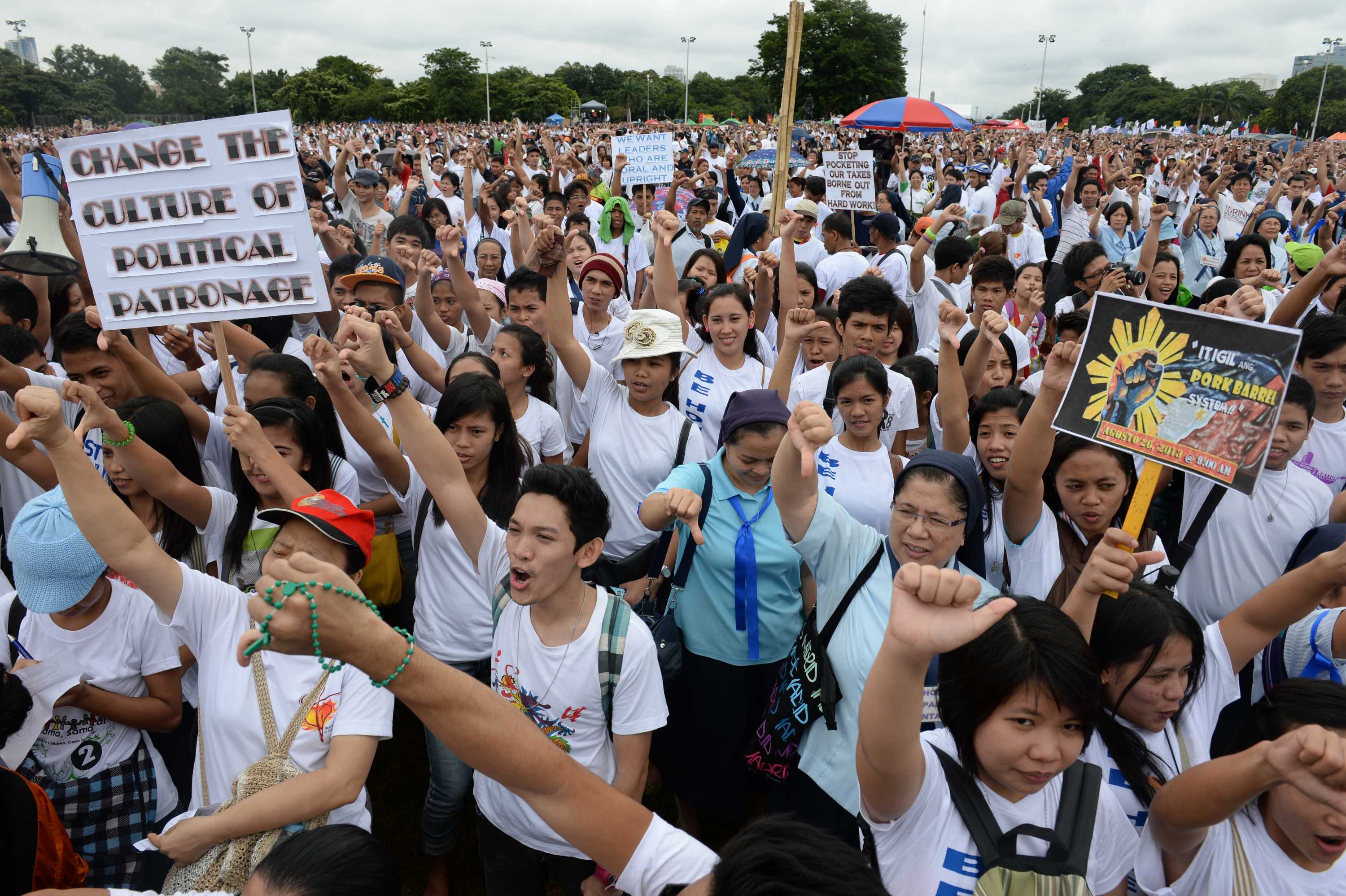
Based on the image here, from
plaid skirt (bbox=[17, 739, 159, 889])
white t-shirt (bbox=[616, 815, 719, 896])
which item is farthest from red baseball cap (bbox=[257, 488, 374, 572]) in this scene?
white t-shirt (bbox=[616, 815, 719, 896])

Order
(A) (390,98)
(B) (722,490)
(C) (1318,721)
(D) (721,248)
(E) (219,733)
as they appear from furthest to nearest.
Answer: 1. (A) (390,98)
2. (D) (721,248)
3. (B) (722,490)
4. (E) (219,733)
5. (C) (1318,721)

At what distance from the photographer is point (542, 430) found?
412 centimetres

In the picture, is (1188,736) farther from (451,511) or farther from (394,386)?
(394,386)

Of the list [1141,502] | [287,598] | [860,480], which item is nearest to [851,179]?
[860,480]

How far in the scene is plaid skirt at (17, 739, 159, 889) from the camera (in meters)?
2.48

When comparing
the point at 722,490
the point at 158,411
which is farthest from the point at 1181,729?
the point at 158,411

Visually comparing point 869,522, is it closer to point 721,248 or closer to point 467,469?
point 467,469

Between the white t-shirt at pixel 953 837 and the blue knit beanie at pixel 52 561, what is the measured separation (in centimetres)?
233

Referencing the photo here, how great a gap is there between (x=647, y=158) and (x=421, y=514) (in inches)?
259

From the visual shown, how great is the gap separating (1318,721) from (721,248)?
7.87 m

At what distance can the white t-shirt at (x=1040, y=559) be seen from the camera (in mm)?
3082

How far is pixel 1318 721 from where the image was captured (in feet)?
6.36

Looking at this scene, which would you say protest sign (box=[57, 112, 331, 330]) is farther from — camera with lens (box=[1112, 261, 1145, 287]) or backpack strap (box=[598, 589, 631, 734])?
camera with lens (box=[1112, 261, 1145, 287])

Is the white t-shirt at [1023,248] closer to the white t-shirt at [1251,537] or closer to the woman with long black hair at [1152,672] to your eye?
the white t-shirt at [1251,537]
